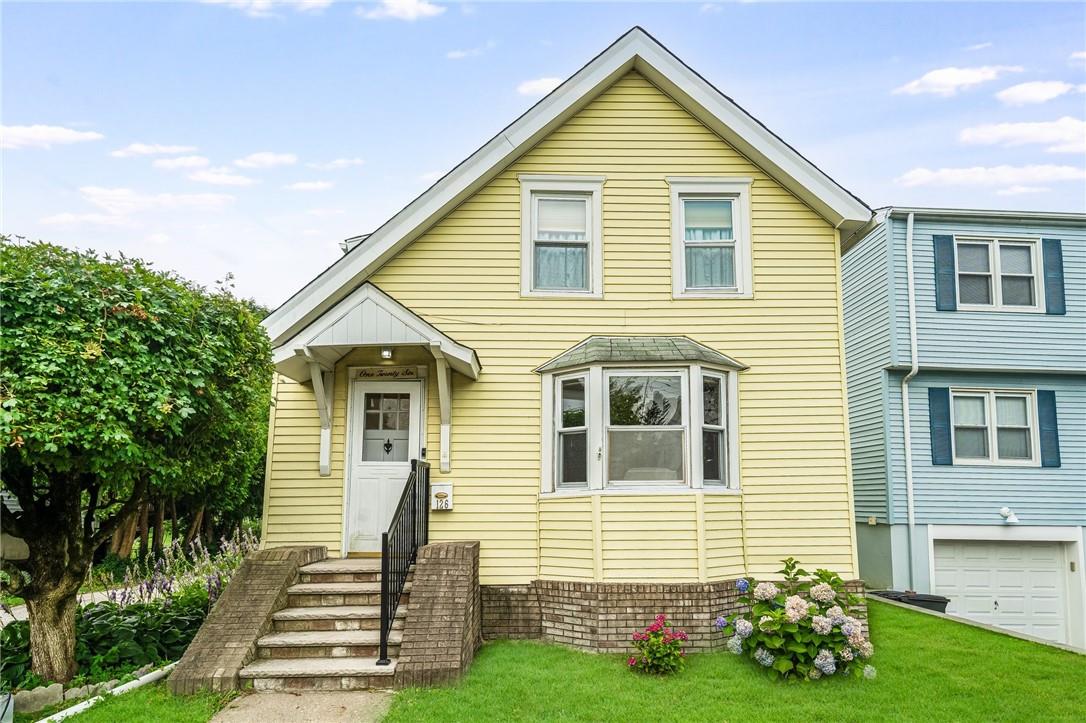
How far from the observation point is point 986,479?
12.5 meters

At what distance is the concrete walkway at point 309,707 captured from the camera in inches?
222

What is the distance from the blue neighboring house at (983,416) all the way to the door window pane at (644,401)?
6015 mm

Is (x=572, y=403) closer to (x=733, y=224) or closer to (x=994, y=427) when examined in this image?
(x=733, y=224)

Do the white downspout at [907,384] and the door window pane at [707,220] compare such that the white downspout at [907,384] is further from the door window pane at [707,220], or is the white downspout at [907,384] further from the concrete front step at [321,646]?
the concrete front step at [321,646]

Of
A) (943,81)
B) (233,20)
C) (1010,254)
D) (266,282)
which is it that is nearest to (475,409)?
(233,20)

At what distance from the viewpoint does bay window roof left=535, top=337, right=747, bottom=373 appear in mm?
8477

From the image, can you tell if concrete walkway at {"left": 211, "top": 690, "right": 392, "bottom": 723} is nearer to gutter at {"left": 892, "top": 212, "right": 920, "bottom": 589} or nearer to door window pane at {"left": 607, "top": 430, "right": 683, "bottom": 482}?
door window pane at {"left": 607, "top": 430, "right": 683, "bottom": 482}

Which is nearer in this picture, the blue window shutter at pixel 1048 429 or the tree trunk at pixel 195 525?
the blue window shutter at pixel 1048 429

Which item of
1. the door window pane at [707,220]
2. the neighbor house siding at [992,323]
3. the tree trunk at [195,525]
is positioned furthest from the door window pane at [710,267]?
the tree trunk at [195,525]

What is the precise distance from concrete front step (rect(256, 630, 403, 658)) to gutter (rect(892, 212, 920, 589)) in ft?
30.8

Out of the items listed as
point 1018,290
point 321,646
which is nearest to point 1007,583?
point 1018,290

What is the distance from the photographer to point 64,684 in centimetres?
657

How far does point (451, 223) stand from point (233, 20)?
6.21m

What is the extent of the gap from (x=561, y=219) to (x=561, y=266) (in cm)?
63
